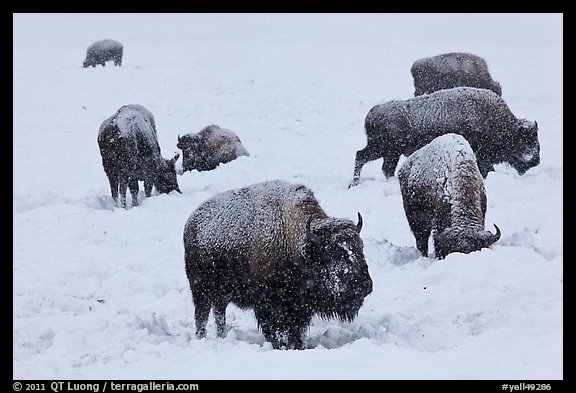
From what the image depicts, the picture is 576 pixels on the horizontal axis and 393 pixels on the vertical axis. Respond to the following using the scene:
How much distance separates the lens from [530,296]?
6.46 meters

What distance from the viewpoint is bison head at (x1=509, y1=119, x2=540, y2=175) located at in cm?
1201

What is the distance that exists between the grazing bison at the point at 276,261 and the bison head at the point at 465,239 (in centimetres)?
186

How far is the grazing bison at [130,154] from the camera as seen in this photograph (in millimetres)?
12055

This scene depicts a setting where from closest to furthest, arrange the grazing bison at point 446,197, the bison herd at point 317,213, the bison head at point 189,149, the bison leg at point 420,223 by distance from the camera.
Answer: the bison herd at point 317,213 < the grazing bison at point 446,197 < the bison leg at point 420,223 < the bison head at point 189,149

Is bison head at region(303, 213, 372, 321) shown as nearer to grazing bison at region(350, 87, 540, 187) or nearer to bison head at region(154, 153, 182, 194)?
grazing bison at region(350, 87, 540, 187)

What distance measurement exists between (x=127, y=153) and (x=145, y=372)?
7155 mm

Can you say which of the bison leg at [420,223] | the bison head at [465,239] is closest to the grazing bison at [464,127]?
the bison leg at [420,223]

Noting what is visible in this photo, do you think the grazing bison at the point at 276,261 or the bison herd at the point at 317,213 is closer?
the grazing bison at the point at 276,261

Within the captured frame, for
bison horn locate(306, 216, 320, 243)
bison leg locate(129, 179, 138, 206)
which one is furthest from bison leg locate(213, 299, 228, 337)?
bison leg locate(129, 179, 138, 206)

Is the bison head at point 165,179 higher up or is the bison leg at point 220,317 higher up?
the bison leg at point 220,317

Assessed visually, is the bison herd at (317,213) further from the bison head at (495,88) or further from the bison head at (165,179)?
the bison head at (495,88)

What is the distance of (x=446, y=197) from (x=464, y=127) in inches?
161
